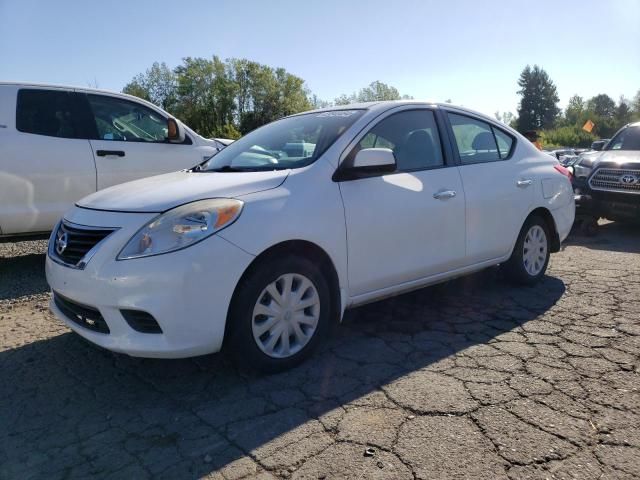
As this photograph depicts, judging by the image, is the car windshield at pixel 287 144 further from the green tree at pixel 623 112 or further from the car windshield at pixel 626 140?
the green tree at pixel 623 112

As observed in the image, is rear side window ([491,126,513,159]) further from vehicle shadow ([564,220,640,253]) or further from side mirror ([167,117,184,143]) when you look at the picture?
side mirror ([167,117,184,143])

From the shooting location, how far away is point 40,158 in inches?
204

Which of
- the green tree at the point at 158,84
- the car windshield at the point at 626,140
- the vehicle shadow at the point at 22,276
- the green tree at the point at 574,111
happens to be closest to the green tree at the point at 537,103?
the green tree at the point at 574,111

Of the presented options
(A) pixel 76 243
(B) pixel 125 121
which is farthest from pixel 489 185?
(B) pixel 125 121

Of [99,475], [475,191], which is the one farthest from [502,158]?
[99,475]

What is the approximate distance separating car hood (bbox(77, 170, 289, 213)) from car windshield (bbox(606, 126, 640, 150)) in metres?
7.55

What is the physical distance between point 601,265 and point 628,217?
235cm

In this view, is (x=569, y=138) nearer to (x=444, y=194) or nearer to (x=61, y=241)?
(x=444, y=194)

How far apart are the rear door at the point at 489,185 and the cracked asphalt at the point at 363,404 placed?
1.92 feet

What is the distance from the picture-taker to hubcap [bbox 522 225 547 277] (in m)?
4.71

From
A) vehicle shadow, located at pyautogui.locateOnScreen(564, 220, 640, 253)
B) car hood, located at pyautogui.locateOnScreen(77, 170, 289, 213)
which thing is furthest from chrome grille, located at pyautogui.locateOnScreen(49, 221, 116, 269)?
vehicle shadow, located at pyautogui.locateOnScreen(564, 220, 640, 253)

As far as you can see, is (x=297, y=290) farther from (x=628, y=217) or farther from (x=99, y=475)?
(x=628, y=217)

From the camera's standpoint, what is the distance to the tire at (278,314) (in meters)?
2.82

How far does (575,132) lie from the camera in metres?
76.9
